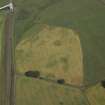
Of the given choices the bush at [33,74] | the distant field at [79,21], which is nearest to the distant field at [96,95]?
the distant field at [79,21]

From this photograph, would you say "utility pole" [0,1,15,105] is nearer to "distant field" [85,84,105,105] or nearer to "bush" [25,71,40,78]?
"bush" [25,71,40,78]

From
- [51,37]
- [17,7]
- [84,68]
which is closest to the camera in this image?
[84,68]

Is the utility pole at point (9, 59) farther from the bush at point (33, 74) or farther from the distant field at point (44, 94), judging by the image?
the bush at point (33, 74)

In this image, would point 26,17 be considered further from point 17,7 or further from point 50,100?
point 50,100

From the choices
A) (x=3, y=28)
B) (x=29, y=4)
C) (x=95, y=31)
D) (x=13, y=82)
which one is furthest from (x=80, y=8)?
(x=13, y=82)

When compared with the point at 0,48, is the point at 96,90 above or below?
below

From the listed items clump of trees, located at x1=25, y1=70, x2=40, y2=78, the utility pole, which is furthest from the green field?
the utility pole

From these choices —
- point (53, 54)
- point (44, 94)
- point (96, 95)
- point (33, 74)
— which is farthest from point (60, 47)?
point (96, 95)
